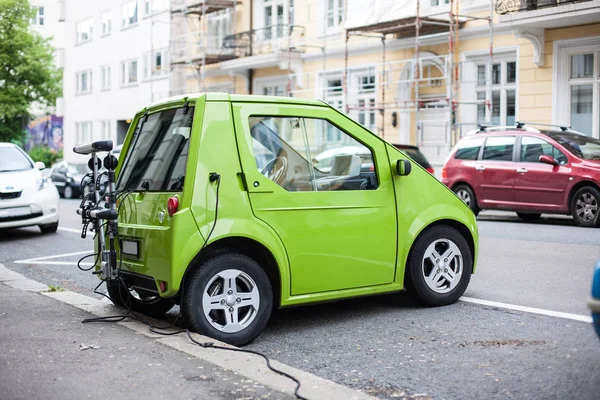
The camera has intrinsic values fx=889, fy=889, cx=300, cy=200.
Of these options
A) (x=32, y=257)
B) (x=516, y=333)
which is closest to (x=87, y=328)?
(x=516, y=333)

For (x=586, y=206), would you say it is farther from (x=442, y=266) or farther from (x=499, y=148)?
(x=442, y=266)

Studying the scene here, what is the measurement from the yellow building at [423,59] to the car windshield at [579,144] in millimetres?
4597

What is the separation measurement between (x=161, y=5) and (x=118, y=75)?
242 inches

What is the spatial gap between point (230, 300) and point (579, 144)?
11.5 m

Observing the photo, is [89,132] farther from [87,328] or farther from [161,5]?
[87,328]

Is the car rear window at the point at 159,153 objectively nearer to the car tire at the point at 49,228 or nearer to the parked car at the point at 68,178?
the car tire at the point at 49,228

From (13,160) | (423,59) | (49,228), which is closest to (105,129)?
(423,59)

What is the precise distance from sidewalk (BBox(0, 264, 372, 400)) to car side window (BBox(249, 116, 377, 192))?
1.39 m

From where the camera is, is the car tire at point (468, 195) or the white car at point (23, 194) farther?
the car tire at point (468, 195)

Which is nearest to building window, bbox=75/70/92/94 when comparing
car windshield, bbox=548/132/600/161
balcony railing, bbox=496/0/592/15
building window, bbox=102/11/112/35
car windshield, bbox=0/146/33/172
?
building window, bbox=102/11/112/35

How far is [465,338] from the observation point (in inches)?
251

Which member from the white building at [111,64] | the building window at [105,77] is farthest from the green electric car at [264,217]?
the building window at [105,77]

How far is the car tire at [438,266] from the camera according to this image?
23.7 feet

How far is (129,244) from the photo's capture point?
6.69 metres
